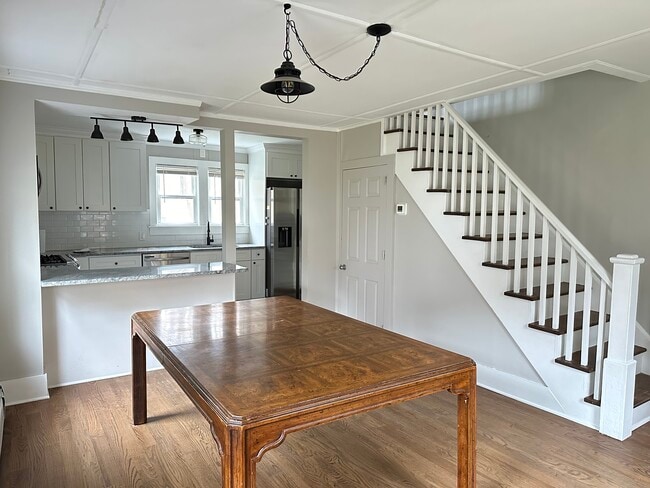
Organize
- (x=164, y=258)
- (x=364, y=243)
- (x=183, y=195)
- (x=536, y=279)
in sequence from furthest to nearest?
(x=183, y=195)
(x=164, y=258)
(x=364, y=243)
(x=536, y=279)

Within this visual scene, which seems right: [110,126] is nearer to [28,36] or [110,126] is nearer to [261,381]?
[28,36]

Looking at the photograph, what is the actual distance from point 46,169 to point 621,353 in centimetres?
580

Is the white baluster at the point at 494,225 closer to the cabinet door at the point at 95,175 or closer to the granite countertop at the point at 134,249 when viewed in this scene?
the granite countertop at the point at 134,249

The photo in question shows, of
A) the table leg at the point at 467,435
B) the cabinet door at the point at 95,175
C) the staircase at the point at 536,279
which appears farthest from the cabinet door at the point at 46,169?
the table leg at the point at 467,435

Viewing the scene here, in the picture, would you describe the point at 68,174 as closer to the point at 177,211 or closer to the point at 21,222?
the point at 177,211

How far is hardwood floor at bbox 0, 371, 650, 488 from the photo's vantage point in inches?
94.1

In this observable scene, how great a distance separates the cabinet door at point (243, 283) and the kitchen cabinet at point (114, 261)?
1.35m

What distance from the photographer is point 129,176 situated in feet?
19.0

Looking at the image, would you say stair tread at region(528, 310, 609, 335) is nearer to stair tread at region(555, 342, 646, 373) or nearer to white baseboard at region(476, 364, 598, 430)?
stair tread at region(555, 342, 646, 373)

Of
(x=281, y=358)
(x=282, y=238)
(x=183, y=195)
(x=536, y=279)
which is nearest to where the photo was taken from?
(x=281, y=358)

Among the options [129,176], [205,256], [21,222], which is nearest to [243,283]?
[205,256]

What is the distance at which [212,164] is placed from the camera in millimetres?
6742

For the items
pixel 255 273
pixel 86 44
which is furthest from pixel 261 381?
pixel 255 273

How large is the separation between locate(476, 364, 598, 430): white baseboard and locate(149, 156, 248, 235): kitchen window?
4464mm
